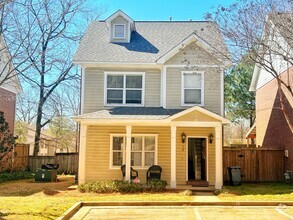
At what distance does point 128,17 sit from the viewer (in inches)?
722

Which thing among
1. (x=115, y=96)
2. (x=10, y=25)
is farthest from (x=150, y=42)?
(x=10, y=25)

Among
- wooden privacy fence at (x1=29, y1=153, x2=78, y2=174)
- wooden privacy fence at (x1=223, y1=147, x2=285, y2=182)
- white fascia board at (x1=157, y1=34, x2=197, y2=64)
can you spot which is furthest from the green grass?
wooden privacy fence at (x1=29, y1=153, x2=78, y2=174)

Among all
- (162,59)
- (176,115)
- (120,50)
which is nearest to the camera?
(176,115)

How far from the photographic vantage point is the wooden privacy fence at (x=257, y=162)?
59.4 ft

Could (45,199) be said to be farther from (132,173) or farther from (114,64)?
(114,64)

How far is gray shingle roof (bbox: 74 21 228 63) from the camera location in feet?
55.3

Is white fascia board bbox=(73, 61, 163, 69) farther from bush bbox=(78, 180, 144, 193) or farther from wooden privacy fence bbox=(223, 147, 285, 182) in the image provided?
wooden privacy fence bbox=(223, 147, 285, 182)

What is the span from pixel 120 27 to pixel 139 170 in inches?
304

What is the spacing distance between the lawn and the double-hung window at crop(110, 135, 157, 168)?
2763mm

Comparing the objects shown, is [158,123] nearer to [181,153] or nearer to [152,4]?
[181,153]

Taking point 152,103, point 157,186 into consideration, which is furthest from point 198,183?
point 152,103

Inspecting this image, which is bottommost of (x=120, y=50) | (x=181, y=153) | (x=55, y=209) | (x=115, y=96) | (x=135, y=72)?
(x=55, y=209)

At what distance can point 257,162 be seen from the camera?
18.2 meters

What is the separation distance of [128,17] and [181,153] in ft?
25.2
